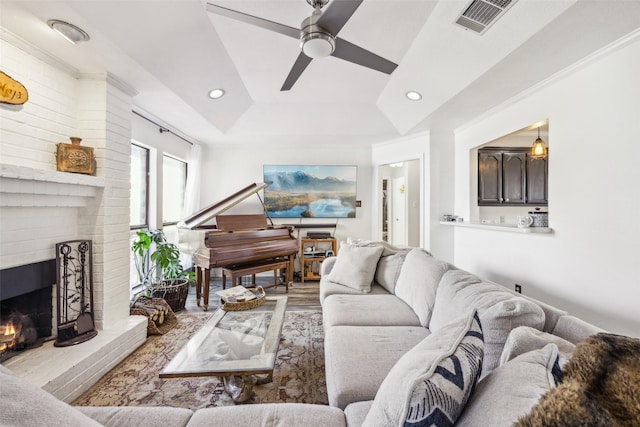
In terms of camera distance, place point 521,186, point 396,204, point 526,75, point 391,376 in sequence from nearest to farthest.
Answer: point 391,376
point 526,75
point 521,186
point 396,204

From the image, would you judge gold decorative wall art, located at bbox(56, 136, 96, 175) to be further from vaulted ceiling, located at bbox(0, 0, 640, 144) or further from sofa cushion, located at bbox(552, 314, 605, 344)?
sofa cushion, located at bbox(552, 314, 605, 344)

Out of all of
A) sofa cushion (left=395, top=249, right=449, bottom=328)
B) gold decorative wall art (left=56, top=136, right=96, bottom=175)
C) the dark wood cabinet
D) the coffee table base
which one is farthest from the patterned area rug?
the dark wood cabinet

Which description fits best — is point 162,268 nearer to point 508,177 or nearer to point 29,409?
point 29,409

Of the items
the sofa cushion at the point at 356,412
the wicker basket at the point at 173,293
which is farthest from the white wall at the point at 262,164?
the sofa cushion at the point at 356,412

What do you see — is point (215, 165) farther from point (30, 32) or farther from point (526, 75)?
point (526, 75)

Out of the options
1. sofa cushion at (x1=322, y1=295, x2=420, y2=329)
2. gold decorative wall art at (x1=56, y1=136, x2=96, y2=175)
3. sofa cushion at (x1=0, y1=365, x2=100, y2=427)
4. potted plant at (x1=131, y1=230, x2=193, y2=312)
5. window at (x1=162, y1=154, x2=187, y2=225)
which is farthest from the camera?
window at (x1=162, y1=154, x2=187, y2=225)

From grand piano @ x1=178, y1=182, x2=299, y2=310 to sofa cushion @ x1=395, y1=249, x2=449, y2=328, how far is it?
2013 millimetres

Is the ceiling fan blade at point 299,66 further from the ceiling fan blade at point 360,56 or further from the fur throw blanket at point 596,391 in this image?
the fur throw blanket at point 596,391

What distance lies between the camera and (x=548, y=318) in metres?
1.19

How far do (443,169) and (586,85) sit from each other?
187 cm

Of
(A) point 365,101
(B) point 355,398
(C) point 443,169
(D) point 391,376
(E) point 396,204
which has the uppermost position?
(A) point 365,101

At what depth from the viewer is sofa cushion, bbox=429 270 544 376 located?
110 cm

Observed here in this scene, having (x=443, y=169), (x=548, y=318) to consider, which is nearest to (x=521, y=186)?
(x=443, y=169)

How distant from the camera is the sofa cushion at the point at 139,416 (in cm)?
102
